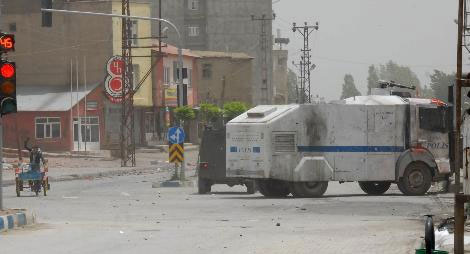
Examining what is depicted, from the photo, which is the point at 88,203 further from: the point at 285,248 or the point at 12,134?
the point at 12,134

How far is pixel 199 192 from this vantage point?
34.0 m

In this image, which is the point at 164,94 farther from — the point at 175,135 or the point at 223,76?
the point at 175,135

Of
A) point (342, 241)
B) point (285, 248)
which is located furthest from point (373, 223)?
point (285, 248)

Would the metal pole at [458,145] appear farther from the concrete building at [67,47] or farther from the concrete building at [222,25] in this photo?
the concrete building at [222,25]

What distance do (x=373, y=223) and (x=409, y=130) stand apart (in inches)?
406

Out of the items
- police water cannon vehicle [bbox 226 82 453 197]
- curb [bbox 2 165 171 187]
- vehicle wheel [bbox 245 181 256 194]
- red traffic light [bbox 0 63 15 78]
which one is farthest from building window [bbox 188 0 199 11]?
red traffic light [bbox 0 63 15 78]

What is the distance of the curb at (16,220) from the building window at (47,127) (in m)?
53.6

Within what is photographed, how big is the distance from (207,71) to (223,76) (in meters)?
1.62

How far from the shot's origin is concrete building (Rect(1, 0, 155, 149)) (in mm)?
76812

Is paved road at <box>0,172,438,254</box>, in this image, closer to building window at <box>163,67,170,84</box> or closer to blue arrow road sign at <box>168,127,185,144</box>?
blue arrow road sign at <box>168,127,185,144</box>

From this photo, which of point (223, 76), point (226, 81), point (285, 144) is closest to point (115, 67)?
point (223, 76)

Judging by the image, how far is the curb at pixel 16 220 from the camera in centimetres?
1892

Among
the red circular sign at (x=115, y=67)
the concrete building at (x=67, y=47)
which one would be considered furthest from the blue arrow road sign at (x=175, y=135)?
the concrete building at (x=67, y=47)

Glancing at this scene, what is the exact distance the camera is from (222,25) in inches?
4505
